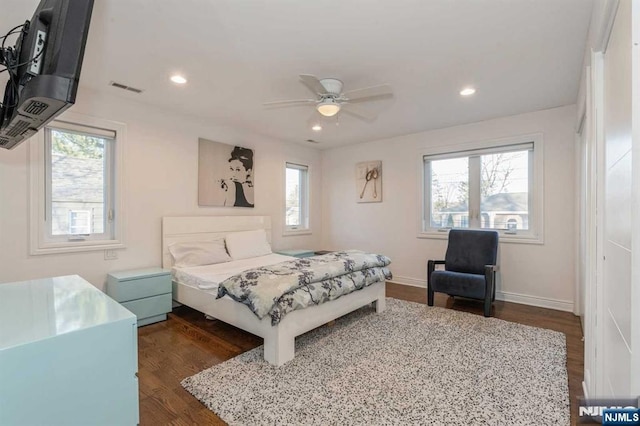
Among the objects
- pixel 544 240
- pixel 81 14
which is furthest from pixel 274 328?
pixel 544 240

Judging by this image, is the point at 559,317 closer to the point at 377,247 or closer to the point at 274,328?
the point at 377,247

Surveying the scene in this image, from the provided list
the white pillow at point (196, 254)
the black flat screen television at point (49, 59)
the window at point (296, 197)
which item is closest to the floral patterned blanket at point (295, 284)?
the white pillow at point (196, 254)

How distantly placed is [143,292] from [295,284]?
1.84m

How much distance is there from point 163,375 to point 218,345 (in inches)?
22.7

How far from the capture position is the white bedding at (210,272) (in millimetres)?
3133

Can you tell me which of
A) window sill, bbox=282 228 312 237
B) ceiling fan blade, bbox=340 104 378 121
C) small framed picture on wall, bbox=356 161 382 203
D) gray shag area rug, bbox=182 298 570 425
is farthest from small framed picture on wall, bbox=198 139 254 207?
gray shag area rug, bbox=182 298 570 425

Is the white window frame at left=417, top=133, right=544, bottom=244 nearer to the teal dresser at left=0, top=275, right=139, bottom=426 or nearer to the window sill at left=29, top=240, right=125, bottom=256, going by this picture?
the window sill at left=29, top=240, right=125, bottom=256

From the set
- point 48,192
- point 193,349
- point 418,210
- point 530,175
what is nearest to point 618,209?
point 193,349

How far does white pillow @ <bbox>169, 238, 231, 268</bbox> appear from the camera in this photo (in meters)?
3.74

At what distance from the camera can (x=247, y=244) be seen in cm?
444

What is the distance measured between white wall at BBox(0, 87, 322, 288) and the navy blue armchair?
9.82ft

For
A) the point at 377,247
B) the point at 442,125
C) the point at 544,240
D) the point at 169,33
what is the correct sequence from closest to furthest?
the point at 169,33, the point at 544,240, the point at 442,125, the point at 377,247

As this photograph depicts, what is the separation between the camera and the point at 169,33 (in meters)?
2.25

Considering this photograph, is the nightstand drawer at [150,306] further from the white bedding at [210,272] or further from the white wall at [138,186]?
the white wall at [138,186]
